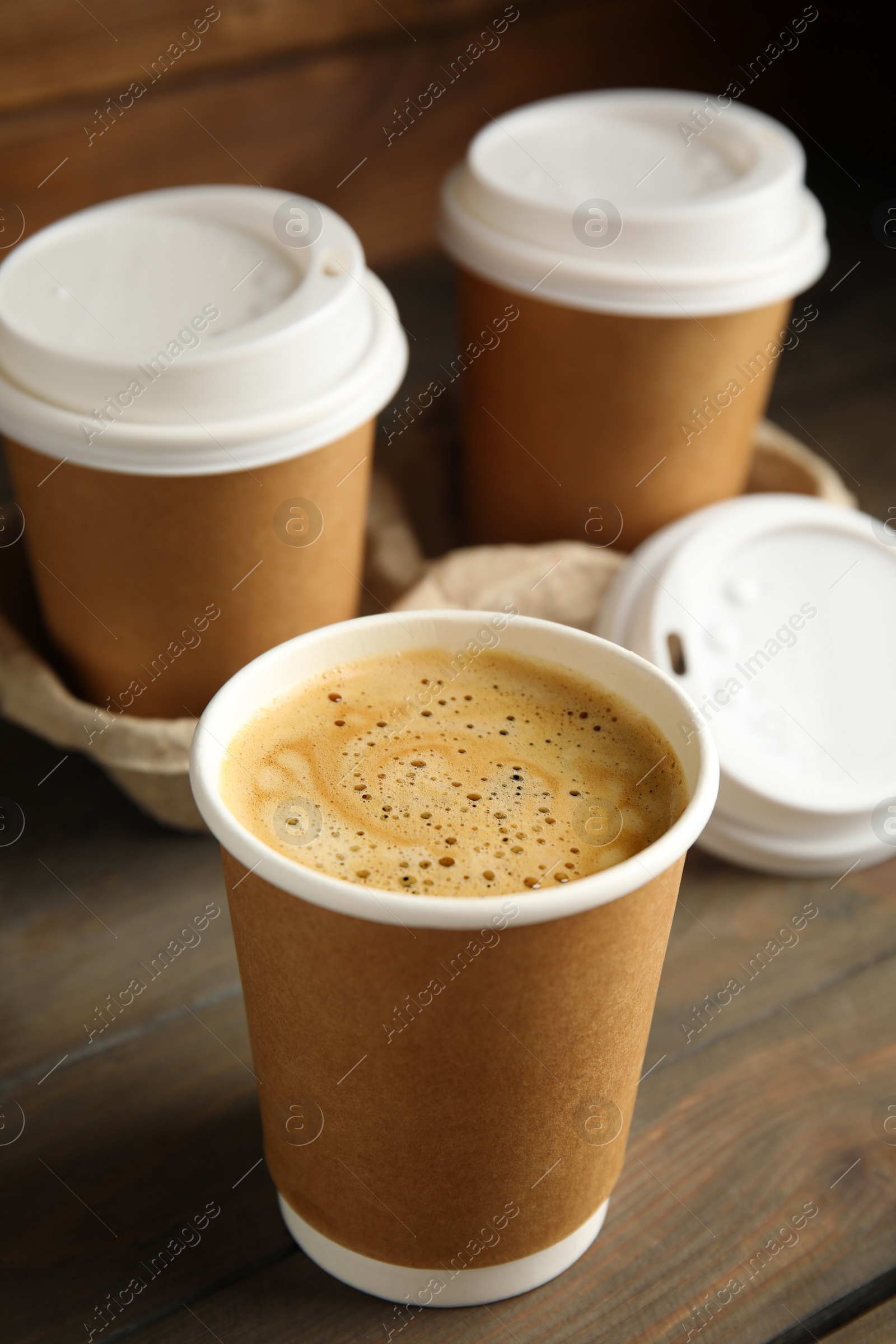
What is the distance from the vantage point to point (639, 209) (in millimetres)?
1044

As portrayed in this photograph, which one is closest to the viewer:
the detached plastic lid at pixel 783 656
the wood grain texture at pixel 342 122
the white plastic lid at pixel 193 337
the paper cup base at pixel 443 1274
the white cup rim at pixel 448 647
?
the white cup rim at pixel 448 647

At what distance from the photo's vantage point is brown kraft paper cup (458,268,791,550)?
1.08 m

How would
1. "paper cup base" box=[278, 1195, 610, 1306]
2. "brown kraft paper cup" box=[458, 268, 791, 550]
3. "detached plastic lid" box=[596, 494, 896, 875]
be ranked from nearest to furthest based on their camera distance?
1. "paper cup base" box=[278, 1195, 610, 1306]
2. "detached plastic lid" box=[596, 494, 896, 875]
3. "brown kraft paper cup" box=[458, 268, 791, 550]

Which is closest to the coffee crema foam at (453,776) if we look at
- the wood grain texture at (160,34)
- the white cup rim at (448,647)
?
the white cup rim at (448,647)

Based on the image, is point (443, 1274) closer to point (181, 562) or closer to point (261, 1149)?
point (261, 1149)

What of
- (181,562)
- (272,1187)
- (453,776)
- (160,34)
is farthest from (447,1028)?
(160,34)

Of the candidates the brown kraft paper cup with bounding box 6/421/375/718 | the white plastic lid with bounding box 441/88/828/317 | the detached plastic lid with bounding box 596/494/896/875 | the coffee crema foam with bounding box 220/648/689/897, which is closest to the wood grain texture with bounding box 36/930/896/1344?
the detached plastic lid with bounding box 596/494/896/875

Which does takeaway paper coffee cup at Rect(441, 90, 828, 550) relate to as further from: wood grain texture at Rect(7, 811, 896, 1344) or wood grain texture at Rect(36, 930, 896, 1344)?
wood grain texture at Rect(36, 930, 896, 1344)

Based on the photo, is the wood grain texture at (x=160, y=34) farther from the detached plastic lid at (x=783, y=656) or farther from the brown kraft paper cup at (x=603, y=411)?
the detached plastic lid at (x=783, y=656)

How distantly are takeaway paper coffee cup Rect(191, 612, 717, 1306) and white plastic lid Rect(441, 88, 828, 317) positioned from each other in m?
0.47

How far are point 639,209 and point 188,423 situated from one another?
1.43 feet

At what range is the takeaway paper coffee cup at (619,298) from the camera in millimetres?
1042

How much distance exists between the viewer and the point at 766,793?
0.94 m

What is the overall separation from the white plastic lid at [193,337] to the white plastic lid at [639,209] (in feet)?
0.49
